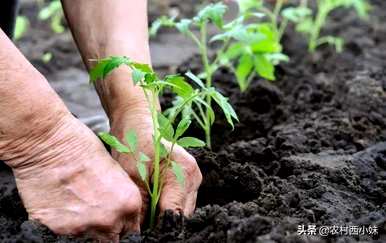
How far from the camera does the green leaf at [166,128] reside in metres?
1.69

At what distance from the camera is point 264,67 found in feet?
9.08

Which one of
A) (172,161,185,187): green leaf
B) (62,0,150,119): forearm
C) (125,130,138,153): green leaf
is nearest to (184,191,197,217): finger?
(172,161,185,187): green leaf

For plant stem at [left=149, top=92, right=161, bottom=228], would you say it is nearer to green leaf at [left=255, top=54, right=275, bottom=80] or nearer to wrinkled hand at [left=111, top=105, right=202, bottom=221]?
wrinkled hand at [left=111, top=105, right=202, bottom=221]

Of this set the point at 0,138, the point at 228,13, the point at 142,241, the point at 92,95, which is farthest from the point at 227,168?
the point at 228,13

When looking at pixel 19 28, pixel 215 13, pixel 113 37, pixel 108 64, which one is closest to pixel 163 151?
pixel 108 64

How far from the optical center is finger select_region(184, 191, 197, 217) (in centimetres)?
180

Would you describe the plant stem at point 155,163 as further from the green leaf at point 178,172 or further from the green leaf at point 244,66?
the green leaf at point 244,66

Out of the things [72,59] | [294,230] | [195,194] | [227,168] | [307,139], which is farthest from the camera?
[72,59]

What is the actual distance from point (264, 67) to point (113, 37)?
0.87 meters

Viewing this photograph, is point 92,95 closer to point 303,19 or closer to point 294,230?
point 303,19

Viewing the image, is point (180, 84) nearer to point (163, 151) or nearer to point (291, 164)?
point (163, 151)

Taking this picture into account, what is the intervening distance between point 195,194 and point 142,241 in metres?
0.24

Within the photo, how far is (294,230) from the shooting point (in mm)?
1583

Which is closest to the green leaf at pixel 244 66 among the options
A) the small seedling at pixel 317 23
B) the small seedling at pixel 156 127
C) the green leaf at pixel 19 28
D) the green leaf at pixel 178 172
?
the small seedling at pixel 317 23
